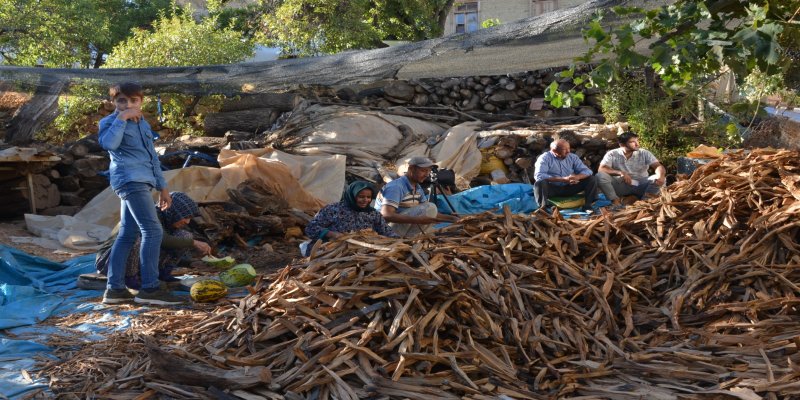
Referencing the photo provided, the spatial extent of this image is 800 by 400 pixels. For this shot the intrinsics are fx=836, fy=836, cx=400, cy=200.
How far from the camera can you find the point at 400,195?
257 inches

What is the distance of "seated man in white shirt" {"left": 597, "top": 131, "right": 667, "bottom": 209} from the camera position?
9.03 metres

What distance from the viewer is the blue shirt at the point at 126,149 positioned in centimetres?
522

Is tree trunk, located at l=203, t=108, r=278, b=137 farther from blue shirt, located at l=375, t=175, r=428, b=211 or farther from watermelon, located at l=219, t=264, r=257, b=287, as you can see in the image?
watermelon, located at l=219, t=264, r=257, b=287

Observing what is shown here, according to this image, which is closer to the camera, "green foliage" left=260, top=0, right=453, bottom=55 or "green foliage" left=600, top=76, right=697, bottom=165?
"green foliage" left=600, top=76, right=697, bottom=165

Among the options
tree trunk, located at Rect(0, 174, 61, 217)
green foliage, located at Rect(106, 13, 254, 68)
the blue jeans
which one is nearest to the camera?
the blue jeans

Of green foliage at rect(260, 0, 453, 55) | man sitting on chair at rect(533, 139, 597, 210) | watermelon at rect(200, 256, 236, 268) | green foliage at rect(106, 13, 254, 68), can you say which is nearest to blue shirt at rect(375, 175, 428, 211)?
watermelon at rect(200, 256, 236, 268)

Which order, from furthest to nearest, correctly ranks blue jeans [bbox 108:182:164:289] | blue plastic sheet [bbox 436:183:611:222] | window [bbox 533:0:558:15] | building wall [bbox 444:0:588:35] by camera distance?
building wall [bbox 444:0:588:35] < window [bbox 533:0:558:15] < blue plastic sheet [bbox 436:183:611:222] < blue jeans [bbox 108:182:164:289]

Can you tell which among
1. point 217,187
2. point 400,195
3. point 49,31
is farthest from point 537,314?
point 49,31

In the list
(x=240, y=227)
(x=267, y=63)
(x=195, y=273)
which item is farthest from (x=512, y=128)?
(x=195, y=273)

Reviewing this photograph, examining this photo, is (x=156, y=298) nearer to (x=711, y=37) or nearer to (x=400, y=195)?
(x=400, y=195)

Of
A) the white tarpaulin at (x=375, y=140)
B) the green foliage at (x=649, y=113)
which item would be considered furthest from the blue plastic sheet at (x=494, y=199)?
the green foliage at (x=649, y=113)

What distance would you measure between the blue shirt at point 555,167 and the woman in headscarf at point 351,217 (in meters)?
3.07

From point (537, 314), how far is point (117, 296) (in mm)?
2915

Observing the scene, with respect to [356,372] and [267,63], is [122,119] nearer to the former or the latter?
[356,372]
